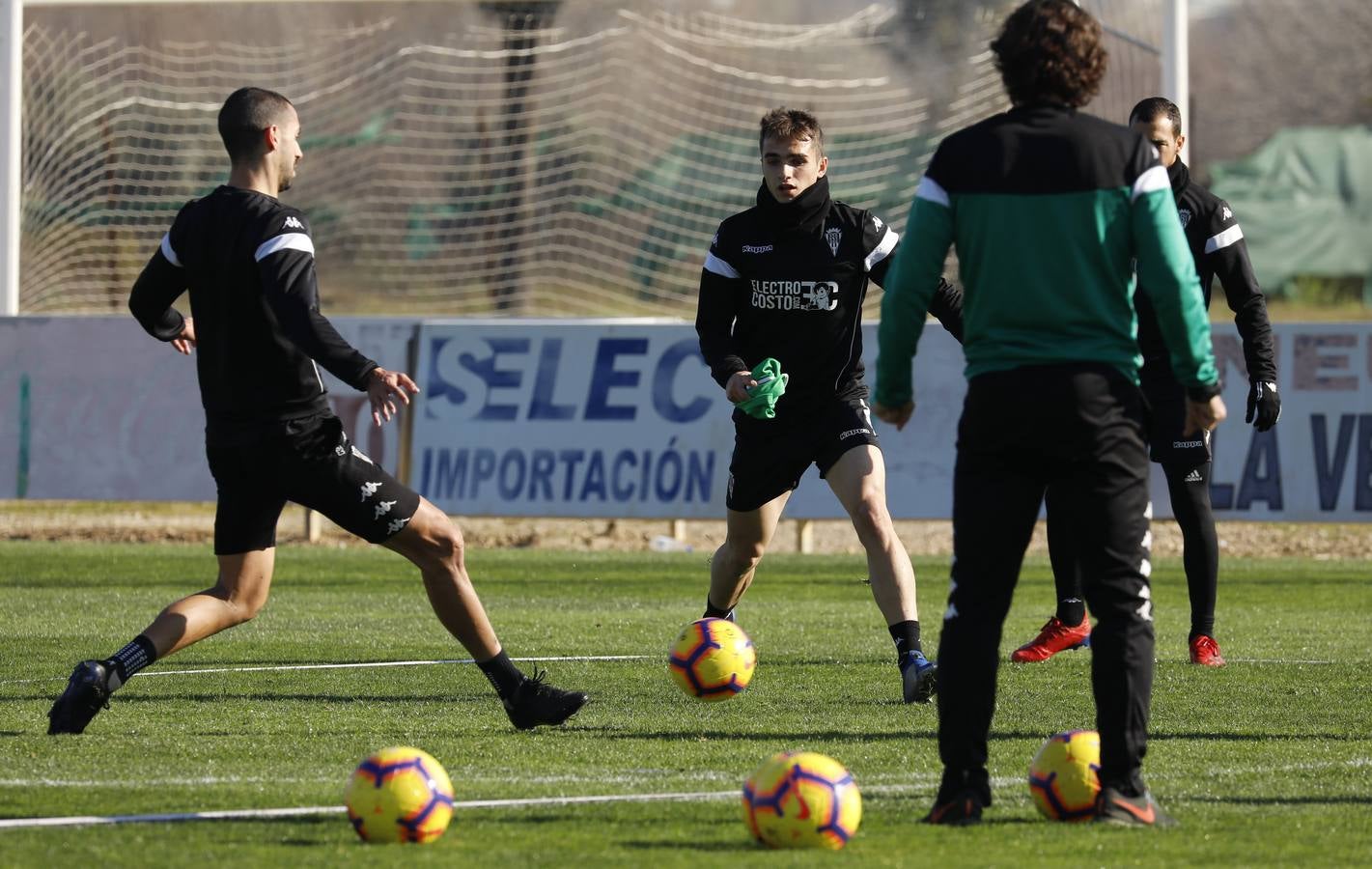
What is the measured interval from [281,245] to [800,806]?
Result: 106 inches

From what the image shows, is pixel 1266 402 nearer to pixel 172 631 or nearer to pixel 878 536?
pixel 878 536

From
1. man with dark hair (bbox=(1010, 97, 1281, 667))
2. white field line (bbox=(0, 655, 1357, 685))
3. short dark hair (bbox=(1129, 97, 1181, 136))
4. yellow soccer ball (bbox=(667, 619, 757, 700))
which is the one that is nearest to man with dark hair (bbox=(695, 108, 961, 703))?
yellow soccer ball (bbox=(667, 619, 757, 700))

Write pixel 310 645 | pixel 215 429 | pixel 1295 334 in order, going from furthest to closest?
pixel 1295 334, pixel 310 645, pixel 215 429

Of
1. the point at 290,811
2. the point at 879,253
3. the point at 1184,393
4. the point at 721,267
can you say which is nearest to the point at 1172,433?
the point at 1184,393

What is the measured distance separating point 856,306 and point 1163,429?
1.67 meters

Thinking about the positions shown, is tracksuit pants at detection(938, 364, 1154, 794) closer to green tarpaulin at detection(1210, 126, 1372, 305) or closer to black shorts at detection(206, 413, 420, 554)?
black shorts at detection(206, 413, 420, 554)

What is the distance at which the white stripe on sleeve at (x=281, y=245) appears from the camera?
6621mm

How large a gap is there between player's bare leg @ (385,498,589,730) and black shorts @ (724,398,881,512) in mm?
1316

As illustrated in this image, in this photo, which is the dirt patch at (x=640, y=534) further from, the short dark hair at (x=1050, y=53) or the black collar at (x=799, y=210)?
the short dark hair at (x=1050, y=53)

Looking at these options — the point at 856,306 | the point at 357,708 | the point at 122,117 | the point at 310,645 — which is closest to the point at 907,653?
the point at 856,306

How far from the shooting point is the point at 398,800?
200 inches

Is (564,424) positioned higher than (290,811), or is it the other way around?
(290,811)

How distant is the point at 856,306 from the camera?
26.9 feet

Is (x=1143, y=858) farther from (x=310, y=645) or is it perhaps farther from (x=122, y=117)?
(x=122, y=117)
